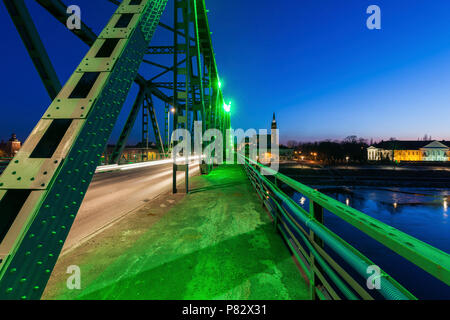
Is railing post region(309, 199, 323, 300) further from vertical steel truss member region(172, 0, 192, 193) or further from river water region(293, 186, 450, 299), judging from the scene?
river water region(293, 186, 450, 299)

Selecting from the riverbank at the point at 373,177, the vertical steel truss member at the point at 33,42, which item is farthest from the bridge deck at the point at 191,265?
the riverbank at the point at 373,177

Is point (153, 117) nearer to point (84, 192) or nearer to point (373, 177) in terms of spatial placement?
point (84, 192)

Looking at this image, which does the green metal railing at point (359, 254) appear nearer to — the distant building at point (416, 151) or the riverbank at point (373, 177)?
the riverbank at point (373, 177)

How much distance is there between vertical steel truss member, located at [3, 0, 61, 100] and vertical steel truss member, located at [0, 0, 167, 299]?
4.13m

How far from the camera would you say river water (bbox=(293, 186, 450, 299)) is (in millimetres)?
11312

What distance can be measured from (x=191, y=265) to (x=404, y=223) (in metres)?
Result: 29.7

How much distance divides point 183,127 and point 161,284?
21.0 feet

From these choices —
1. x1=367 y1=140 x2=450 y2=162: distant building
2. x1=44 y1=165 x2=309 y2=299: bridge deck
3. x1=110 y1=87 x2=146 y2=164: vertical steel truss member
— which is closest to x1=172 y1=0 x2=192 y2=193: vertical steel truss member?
x1=44 y1=165 x2=309 y2=299: bridge deck

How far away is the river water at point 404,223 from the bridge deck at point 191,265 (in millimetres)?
13231

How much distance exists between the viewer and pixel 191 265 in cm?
270
